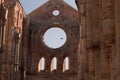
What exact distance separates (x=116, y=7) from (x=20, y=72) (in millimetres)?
24172

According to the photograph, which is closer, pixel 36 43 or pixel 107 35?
pixel 107 35

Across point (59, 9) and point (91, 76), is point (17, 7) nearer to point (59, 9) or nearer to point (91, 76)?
point (59, 9)

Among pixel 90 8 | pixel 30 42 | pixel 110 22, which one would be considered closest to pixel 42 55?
pixel 30 42

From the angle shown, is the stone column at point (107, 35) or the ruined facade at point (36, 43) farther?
the ruined facade at point (36, 43)

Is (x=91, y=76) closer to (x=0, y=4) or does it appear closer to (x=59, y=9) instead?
(x=0, y=4)

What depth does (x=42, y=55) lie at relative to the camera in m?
34.6

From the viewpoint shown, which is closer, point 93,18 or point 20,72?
point 93,18

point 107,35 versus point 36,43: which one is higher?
point 36,43

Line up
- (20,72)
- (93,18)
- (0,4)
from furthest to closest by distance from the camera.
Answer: (20,72), (0,4), (93,18)

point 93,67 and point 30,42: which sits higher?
point 30,42

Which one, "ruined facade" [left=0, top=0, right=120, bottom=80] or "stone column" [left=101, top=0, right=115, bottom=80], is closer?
"stone column" [left=101, top=0, right=115, bottom=80]

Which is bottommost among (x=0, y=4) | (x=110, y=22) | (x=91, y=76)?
Answer: (x=91, y=76)

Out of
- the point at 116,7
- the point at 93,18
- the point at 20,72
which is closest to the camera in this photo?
the point at 116,7

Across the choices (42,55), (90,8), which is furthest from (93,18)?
(42,55)
